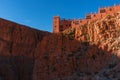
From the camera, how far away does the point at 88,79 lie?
74938 mm

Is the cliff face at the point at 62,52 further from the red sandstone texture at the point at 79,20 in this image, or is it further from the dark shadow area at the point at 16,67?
the red sandstone texture at the point at 79,20

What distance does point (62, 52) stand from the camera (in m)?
85.2

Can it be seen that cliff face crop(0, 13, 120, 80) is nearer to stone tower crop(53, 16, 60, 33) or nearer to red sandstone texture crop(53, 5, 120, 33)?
red sandstone texture crop(53, 5, 120, 33)

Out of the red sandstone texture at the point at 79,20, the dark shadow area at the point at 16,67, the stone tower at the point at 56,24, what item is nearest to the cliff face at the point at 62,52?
the dark shadow area at the point at 16,67

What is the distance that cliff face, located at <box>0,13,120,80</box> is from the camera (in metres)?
78.5

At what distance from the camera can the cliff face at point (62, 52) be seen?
78.5 metres

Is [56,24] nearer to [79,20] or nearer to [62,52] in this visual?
[79,20]

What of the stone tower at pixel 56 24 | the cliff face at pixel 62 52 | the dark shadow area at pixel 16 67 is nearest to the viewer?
the cliff face at pixel 62 52

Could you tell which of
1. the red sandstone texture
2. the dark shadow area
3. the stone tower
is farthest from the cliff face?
the stone tower

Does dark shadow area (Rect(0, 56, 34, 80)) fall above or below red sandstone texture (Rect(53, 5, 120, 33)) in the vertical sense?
below

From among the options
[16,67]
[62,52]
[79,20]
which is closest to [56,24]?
[79,20]

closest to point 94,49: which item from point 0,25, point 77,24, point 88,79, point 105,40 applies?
point 105,40

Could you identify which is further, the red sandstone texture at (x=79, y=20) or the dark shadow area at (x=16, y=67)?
the red sandstone texture at (x=79, y=20)

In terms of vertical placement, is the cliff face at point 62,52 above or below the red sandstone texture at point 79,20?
below
